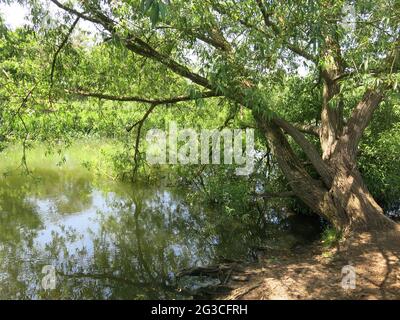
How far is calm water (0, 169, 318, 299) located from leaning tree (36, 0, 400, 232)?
1.97 meters

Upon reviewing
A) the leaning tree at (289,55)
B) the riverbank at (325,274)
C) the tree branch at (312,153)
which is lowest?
the riverbank at (325,274)

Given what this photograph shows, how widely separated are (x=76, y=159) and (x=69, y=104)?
9.70m

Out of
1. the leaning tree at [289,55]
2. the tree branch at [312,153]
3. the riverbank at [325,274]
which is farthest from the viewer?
the tree branch at [312,153]

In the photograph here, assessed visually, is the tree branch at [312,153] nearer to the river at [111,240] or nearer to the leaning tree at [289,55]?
the leaning tree at [289,55]

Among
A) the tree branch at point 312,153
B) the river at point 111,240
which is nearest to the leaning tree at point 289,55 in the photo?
the tree branch at point 312,153

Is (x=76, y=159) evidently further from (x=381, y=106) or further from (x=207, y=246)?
(x=381, y=106)

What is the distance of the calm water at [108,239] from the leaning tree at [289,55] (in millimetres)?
1974

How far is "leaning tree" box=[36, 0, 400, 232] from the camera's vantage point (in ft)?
15.8

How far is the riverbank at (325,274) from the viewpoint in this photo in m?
4.48

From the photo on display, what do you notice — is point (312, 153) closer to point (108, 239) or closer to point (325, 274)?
point (325, 274)

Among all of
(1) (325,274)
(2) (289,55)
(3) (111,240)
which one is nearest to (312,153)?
(2) (289,55)

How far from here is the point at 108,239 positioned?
779 cm
